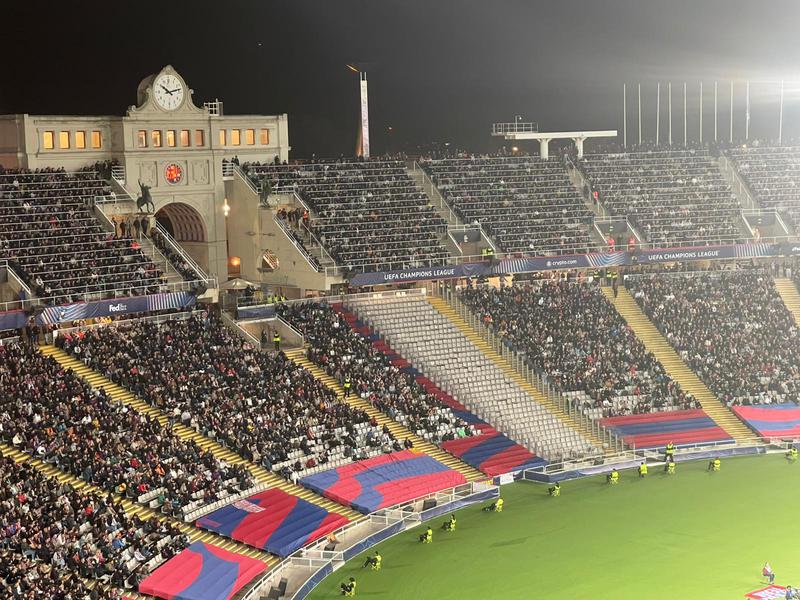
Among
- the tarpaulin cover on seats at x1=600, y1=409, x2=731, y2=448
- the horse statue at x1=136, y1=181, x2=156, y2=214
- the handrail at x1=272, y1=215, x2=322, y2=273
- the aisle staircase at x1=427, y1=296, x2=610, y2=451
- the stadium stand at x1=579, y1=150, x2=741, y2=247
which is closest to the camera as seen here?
the tarpaulin cover on seats at x1=600, y1=409, x2=731, y2=448

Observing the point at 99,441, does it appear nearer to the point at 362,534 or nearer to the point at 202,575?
the point at 202,575

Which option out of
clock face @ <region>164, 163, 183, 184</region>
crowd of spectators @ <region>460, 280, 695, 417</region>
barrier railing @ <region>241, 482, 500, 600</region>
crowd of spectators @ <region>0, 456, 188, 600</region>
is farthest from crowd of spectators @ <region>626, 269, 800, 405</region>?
crowd of spectators @ <region>0, 456, 188, 600</region>

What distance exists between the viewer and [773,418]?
6303 centimetres

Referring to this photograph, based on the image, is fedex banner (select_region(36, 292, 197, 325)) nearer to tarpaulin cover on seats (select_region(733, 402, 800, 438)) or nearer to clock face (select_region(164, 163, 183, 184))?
clock face (select_region(164, 163, 183, 184))

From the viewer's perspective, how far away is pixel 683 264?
75.9 m

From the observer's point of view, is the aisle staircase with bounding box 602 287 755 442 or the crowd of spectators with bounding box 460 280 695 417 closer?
the aisle staircase with bounding box 602 287 755 442

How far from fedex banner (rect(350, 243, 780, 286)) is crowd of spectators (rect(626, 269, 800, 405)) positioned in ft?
4.33

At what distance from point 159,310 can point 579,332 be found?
2246 centimetres

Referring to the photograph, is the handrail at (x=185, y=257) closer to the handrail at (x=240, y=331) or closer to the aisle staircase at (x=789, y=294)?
the handrail at (x=240, y=331)

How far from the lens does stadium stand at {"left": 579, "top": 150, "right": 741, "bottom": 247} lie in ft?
245

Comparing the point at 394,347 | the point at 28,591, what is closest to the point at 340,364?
the point at 394,347

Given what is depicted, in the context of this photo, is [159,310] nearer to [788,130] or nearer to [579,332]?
[579,332]

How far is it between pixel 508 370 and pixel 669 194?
20.7 m

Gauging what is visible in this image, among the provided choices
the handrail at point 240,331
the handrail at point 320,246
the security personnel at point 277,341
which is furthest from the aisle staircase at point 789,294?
the handrail at point 240,331
